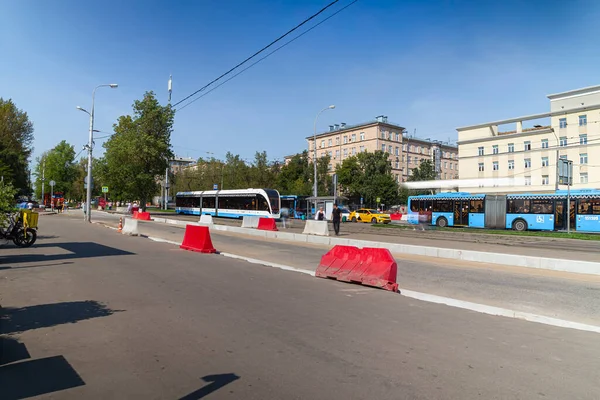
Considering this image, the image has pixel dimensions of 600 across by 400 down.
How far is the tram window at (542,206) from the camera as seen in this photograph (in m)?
28.9

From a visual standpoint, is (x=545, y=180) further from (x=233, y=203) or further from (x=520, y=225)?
(x=233, y=203)

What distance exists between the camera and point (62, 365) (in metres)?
4.27

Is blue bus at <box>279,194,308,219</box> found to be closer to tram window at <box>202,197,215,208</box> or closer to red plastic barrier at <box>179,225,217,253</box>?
tram window at <box>202,197,215,208</box>

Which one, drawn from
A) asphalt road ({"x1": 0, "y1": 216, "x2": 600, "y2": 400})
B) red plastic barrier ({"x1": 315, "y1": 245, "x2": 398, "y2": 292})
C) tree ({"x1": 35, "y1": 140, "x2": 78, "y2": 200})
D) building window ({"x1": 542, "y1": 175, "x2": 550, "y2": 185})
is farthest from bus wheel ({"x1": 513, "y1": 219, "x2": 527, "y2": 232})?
tree ({"x1": 35, "y1": 140, "x2": 78, "y2": 200})

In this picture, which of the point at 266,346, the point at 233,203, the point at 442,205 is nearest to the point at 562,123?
the point at 442,205

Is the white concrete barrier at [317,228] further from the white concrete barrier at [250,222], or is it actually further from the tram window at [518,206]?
the tram window at [518,206]

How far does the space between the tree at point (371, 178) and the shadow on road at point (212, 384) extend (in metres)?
66.4

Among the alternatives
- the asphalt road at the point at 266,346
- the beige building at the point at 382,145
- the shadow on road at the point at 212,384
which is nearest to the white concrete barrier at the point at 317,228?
the asphalt road at the point at 266,346

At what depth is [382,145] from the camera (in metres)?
87.6

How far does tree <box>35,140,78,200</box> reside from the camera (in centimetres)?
8894

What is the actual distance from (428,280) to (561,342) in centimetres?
481

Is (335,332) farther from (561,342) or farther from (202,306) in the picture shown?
(561,342)

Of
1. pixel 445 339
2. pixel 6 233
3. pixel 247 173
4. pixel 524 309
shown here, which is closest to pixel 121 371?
pixel 445 339

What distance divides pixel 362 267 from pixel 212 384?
6165mm
